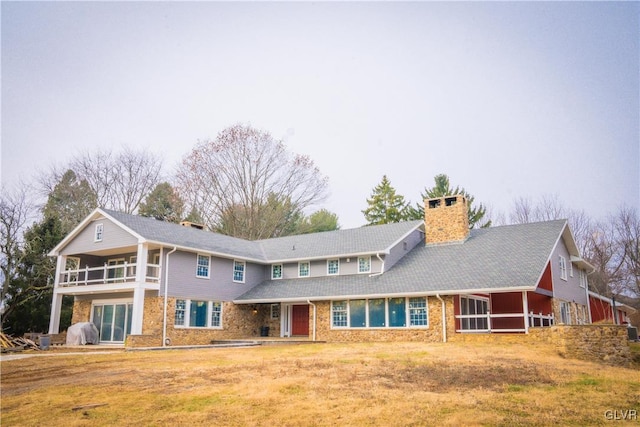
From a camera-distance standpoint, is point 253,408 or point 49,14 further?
point 49,14

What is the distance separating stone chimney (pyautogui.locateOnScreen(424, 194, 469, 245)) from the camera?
26219 mm

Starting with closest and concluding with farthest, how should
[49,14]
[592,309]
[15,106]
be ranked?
[49,14] → [15,106] → [592,309]

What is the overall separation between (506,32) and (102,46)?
1781 cm

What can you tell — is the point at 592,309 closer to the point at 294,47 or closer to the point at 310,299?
the point at 310,299

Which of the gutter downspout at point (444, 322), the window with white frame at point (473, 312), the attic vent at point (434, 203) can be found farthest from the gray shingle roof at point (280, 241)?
the window with white frame at point (473, 312)

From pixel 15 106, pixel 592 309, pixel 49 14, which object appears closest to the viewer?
pixel 49 14

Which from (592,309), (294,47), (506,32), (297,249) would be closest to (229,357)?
(297,249)

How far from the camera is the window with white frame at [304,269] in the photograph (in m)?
28.3

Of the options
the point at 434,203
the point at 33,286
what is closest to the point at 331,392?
the point at 434,203

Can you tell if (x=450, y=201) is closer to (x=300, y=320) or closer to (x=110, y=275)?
(x=300, y=320)

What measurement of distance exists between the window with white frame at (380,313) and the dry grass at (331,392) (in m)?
7.58

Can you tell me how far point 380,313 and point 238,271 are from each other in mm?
9208

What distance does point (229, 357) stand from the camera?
1638cm

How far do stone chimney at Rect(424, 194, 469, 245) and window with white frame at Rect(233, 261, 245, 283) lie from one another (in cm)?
1066
